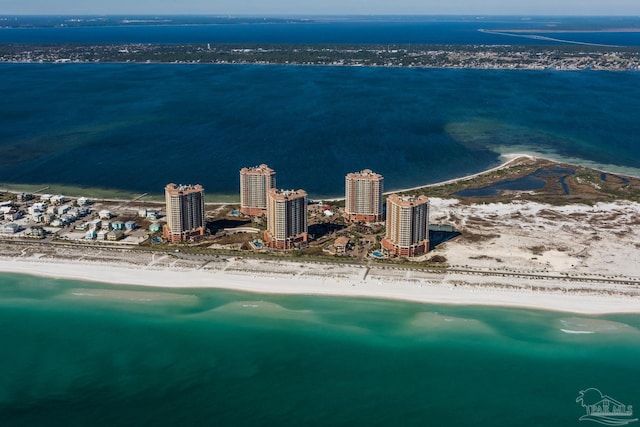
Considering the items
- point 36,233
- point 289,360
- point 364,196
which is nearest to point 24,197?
point 36,233

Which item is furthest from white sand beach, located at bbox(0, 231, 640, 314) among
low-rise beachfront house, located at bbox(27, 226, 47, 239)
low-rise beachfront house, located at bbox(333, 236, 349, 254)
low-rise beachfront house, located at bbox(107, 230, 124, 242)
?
low-rise beachfront house, located at bbox(27, 226, 47, 239)

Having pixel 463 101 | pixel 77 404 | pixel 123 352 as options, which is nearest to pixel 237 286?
pixel 123 352

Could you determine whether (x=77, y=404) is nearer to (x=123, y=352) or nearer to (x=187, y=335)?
(x=123, y=352)

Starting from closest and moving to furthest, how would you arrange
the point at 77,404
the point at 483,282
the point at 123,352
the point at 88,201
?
the point at 77,404 → the point at 123,352 → the point at 483,282 → the point at 88,201

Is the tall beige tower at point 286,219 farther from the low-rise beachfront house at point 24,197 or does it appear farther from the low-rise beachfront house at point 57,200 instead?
the low-rise beachfront house at point 24,197

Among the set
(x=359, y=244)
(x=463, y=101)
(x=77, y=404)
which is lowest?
(x=77, y=404)

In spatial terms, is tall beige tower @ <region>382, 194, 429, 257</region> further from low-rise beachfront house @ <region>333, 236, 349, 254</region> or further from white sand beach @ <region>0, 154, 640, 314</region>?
low-rise beachfront house @ <region>333, 236, 349, 254</region>

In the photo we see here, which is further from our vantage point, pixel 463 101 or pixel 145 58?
pixel 145 58

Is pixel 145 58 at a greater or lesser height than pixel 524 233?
greater
